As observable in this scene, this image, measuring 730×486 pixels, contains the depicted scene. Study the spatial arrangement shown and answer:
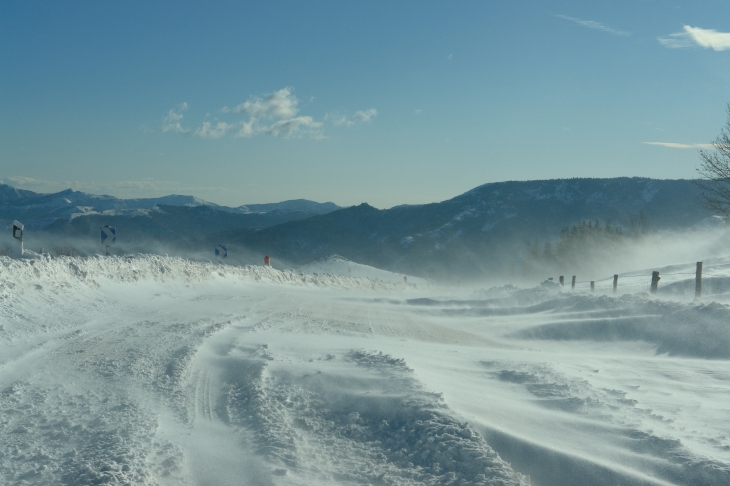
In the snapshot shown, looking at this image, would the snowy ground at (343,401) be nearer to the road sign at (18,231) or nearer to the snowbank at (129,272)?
the snowbank at (129,272)

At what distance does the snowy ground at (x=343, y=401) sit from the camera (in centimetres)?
424

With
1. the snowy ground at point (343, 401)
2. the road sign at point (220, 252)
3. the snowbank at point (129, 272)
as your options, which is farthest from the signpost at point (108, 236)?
the road sign at point (220, 252)

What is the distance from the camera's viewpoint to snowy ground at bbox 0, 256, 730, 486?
4238 mm

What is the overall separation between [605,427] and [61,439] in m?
5.13

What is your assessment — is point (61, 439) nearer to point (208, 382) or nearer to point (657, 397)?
point (208, 382)

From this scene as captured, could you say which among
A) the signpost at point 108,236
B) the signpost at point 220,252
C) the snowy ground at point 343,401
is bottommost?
the snowy ground at point 343,401

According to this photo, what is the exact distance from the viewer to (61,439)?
475cm

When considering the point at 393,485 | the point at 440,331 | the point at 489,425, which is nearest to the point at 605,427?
the point at 489,425

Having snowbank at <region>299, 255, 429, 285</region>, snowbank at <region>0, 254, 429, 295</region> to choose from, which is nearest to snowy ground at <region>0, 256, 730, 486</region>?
snowbank at <region>0, 254, 429, 295</region>

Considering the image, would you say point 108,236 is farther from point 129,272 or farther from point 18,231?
point 18,231

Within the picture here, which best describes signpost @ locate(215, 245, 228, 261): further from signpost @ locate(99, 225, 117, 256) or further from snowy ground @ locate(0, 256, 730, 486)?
snowy ground @ locate(0, 256, 730, 486)

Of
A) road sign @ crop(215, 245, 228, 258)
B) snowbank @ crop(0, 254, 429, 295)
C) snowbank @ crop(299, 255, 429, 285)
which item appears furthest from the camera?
snowbank @ crop(299, 255, 429, 285)

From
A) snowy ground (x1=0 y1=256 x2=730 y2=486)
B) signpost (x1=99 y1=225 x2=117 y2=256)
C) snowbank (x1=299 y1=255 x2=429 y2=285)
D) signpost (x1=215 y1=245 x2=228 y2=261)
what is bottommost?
snowbank (x1=299 y1=255 x2=429 y2=285)

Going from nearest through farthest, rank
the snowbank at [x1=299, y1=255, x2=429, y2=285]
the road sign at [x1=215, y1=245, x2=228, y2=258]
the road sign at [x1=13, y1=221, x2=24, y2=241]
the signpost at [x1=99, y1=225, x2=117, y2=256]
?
1. the road sign at [x1=13, y1=221, x2=24, y2=241]
2. the signpost at [x1=99, y1=225, x2=117, y2=256]
3. the road sign at [x1=215, y1=245, x2=228, y2=258]
4. the snowbank at [x1=299, y1=255, x2=429, y2=285]
